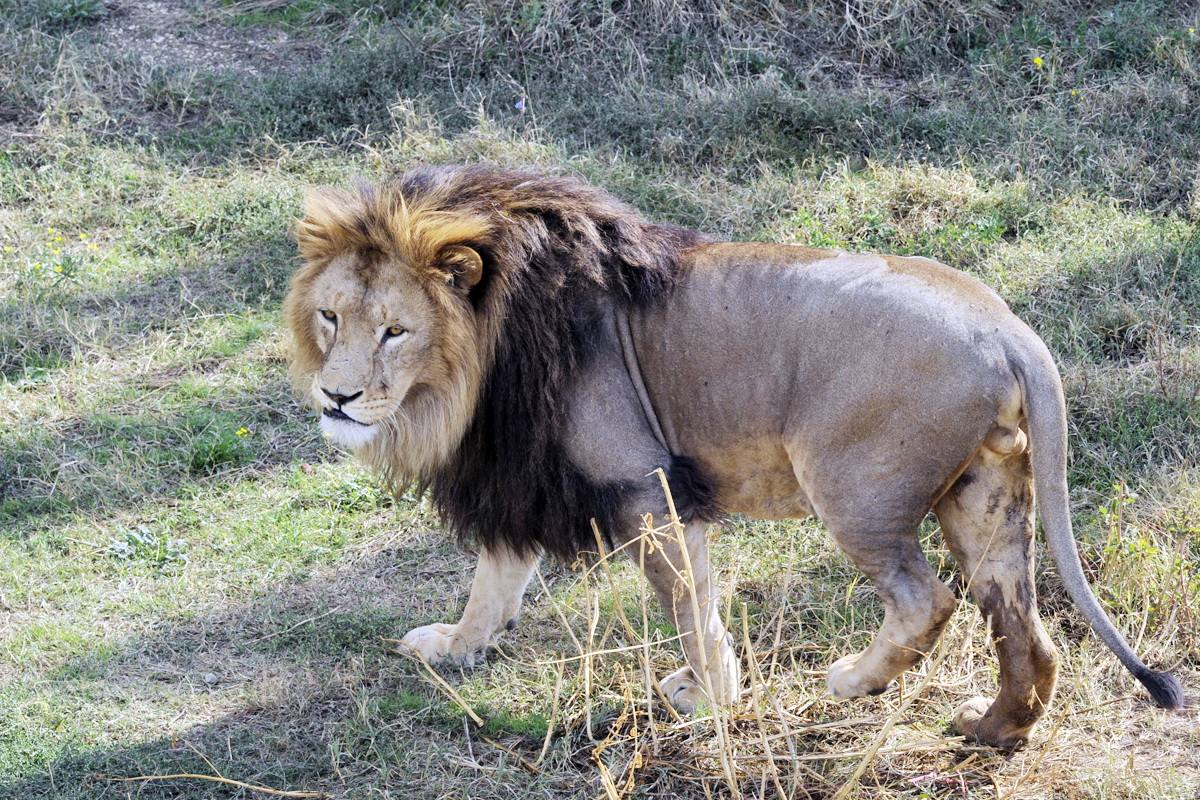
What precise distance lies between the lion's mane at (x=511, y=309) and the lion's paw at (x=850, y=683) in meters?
0.52

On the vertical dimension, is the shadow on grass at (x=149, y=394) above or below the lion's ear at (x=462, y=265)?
below

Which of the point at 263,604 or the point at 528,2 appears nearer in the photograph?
the point at 263,604

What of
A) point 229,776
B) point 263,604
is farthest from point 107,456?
point 229,776

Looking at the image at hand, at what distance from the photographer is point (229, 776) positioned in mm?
3459

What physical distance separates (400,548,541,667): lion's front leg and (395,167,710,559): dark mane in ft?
1.53

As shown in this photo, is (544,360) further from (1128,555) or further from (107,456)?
(107,456)

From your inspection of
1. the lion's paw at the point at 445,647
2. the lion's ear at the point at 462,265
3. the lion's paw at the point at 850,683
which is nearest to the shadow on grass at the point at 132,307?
the lion's paw at the point at 445,647

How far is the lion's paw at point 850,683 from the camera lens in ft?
11.0

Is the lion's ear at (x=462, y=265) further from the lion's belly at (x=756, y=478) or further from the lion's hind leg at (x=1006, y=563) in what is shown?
the lion's hind leg at (x=1006, y=563)

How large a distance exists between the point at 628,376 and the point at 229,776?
144 cm

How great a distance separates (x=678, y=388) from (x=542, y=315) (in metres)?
0.39

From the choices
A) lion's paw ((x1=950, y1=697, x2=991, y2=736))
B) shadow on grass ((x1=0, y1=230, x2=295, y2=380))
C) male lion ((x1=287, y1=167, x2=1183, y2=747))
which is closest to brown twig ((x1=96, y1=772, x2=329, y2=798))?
male lion ((x1=287, y1=167, x2=1183, y2=747))

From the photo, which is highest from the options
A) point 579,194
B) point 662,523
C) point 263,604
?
point 579,194

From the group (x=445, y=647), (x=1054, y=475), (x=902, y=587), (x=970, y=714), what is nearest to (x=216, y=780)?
(x=445, y=647)
